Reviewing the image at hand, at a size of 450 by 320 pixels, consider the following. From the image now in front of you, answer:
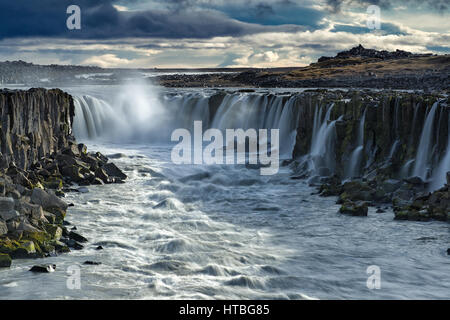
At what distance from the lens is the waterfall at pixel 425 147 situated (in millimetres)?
25891

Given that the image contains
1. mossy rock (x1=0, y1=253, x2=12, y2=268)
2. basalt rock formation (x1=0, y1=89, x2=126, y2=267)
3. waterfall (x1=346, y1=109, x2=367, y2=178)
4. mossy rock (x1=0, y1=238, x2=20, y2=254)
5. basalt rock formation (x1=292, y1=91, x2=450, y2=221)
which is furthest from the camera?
waterfall (x1=346, y1=109, x2=367, y2=178)

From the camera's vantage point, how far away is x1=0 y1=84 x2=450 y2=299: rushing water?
14070mm

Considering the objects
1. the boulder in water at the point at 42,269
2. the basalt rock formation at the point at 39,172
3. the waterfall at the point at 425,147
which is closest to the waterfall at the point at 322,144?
the waterfall at the point at 425,147

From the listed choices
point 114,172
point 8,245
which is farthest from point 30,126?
point 8,245

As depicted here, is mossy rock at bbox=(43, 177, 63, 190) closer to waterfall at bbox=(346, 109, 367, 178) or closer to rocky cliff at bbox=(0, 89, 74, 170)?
rocky cliff at bbox=(0, 89, 74, 170)

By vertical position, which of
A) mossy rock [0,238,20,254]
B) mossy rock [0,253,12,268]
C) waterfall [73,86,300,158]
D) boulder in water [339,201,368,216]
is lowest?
boulder in water [339,201,368,216]

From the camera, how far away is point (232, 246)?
1802cm

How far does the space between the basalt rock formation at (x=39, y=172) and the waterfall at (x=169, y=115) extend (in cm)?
931

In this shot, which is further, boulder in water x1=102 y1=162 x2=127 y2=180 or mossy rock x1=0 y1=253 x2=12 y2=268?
boulder in water x1=102 y1=162 x2=127 y2=180

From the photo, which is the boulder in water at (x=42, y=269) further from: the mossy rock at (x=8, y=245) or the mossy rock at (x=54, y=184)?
the mossy rock at (x=54, y=184)

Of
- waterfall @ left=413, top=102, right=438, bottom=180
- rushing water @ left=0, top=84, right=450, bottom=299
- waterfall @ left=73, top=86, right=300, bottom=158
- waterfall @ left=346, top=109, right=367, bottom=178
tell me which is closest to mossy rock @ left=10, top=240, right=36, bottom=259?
rushing water @ left=0, top=84, right=450, bottom=299

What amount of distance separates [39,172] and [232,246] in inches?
485

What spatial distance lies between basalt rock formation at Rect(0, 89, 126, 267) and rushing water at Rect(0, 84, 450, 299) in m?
0.72
